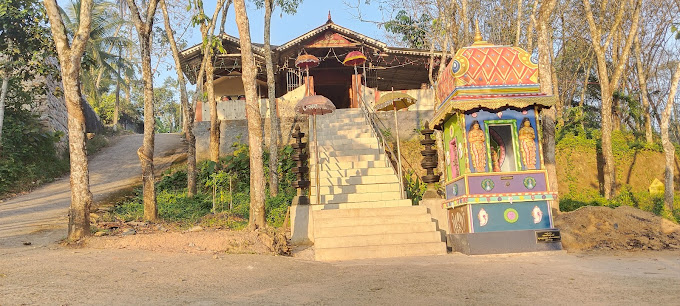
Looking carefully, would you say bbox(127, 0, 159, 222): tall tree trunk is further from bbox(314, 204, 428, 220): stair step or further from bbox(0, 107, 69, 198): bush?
bbox(0, 107, 69, 198): bush

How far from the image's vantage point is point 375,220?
30.3ft

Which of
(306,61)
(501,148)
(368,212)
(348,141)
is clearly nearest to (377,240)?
(368,212)

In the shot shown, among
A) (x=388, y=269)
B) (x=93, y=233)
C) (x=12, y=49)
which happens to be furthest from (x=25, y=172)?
(x=388, y=269)

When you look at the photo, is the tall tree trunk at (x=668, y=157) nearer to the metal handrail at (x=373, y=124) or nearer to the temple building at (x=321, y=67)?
the metal handrail at (x=373, y=124)

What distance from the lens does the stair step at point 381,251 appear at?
26.9 ft

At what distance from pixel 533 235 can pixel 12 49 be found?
13992mm

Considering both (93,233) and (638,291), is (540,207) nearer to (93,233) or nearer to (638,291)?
(638,291)

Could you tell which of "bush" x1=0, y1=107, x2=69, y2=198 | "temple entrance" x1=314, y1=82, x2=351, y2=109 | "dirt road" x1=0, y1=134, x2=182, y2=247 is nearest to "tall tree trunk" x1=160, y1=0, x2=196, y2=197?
"dirt road" x1=0, y1=134, x2=182, y2=247

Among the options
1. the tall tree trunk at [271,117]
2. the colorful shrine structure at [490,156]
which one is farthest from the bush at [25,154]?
the colorful shrine structure at [490,156]

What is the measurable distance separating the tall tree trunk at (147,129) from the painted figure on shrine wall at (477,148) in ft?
21.2

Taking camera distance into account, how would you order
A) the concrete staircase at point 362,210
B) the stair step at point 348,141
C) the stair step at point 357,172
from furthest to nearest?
the stair step at point 348,141, the stair step at point 357,172, the concrete staircase at point 362,210

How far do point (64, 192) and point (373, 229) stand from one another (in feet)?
34.1

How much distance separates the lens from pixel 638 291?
4.72 m

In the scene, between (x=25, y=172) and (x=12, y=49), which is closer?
(x=12, y=49)
